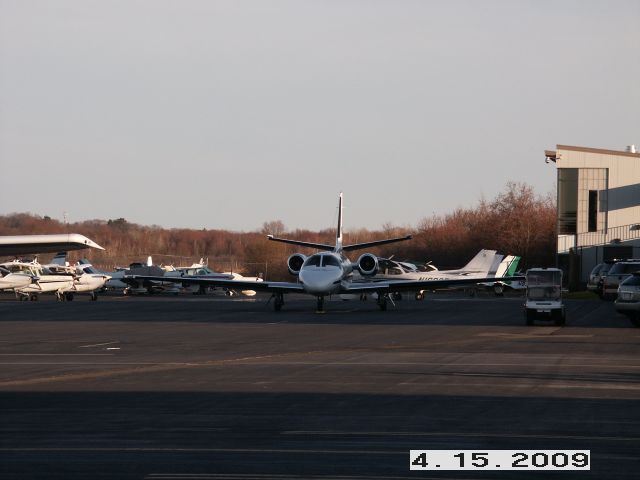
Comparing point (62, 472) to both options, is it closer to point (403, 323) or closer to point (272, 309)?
point (403, 323)

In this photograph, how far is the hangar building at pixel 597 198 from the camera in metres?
68.3

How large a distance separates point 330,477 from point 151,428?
3.50m

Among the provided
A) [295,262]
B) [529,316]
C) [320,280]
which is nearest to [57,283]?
[295,262]

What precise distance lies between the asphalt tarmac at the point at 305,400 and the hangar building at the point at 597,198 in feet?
126

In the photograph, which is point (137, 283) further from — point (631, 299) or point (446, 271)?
point (631, 299)

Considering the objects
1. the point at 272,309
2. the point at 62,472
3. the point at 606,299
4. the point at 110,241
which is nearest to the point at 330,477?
the point at 62,472

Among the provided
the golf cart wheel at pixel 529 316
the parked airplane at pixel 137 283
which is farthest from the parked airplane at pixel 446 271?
the golf cart wheel at pixel 529 316

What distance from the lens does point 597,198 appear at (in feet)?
226

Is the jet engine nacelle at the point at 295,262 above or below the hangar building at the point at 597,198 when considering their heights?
below

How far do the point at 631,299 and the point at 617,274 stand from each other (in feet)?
51.6

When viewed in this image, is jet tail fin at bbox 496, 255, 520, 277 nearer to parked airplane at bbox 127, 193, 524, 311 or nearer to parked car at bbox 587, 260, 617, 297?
parked car at bbox 587, 260, 617, 297

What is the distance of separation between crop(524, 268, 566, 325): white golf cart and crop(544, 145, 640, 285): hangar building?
3529 centimetres

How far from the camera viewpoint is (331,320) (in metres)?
36.5
